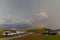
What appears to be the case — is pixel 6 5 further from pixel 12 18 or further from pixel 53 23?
pixel 53 23

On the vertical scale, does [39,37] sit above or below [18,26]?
below

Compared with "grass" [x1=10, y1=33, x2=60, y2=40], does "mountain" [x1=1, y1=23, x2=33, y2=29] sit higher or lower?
higher

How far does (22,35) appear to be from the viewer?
186cm

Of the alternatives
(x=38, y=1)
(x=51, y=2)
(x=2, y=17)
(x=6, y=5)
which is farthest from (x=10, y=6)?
(x=51, y=2)

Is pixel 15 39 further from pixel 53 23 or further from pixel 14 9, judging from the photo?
pixel 53 23

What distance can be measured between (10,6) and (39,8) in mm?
366

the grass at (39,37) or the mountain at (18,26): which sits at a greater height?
the mountain at (18,26)

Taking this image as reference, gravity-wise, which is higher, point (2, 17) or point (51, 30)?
point (2, 17)

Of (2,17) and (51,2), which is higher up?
(51,2)

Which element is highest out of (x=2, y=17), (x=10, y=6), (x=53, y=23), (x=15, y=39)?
(x=10, y=6)

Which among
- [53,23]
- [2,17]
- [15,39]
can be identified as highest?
[2,17]

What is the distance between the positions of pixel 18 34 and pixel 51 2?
1.84ft

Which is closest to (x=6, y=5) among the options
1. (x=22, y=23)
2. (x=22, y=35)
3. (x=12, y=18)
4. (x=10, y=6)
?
(x=10, y=6)

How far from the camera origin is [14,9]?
6.32 feet
